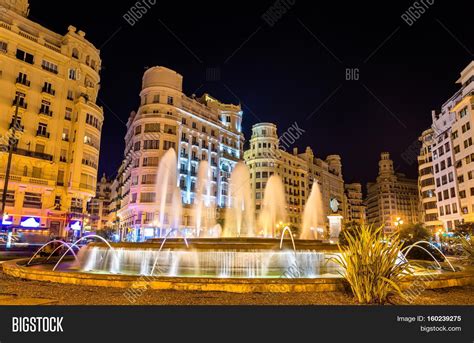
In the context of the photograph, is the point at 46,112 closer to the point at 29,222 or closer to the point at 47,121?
the point at 47,121

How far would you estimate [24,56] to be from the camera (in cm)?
4144

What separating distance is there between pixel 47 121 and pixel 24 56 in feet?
28.1

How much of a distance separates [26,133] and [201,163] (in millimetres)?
33211

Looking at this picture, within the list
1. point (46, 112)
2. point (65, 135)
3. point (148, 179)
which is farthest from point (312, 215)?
point (46, 112)

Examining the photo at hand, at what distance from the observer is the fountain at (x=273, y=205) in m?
73.1

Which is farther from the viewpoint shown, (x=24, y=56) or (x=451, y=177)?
(x=451, y=177)

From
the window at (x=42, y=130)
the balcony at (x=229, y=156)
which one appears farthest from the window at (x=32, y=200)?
the balcony at (x=229, y=156)

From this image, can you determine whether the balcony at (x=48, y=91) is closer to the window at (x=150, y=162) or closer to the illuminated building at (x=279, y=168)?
the window at (x=150, y=162)

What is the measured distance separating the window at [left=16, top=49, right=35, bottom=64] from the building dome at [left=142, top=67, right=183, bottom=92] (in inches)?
912

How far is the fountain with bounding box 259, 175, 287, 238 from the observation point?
240 ft
